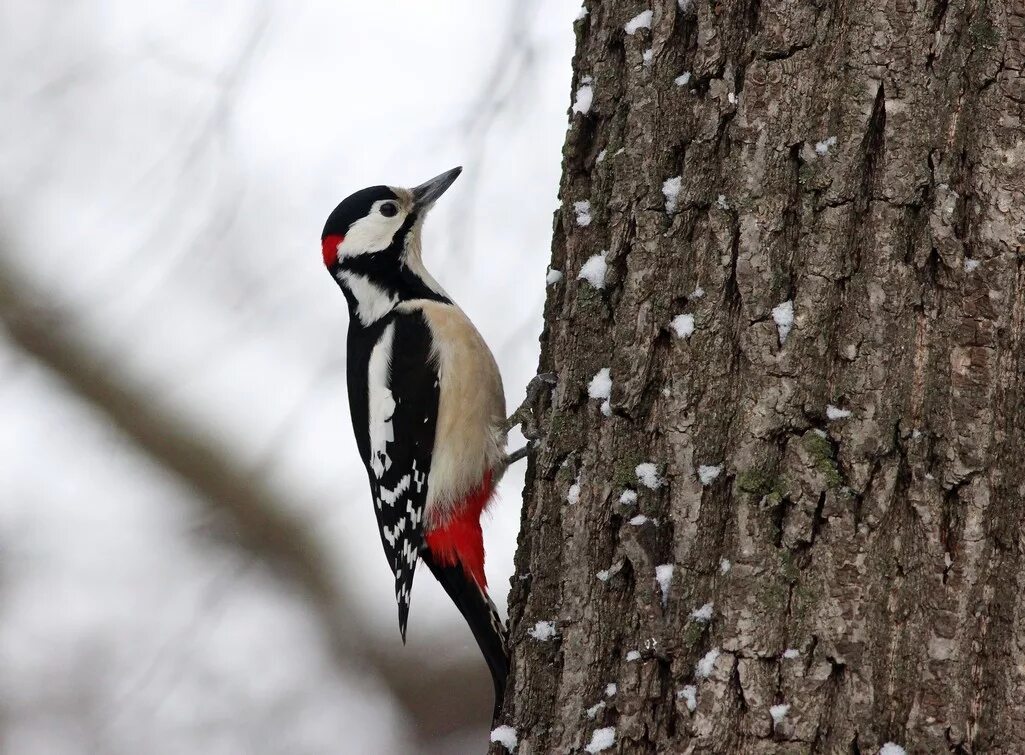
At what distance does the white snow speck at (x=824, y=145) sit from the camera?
5.71 ft

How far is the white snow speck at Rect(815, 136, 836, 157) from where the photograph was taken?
5.71ft

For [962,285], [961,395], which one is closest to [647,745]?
[961,395]

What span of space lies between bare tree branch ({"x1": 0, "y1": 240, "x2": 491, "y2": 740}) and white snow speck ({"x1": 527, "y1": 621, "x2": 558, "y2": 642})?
2.39m

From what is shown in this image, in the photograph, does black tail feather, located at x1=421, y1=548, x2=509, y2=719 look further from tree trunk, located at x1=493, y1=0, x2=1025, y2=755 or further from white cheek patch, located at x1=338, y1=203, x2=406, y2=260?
white cheek patch, located at x1=338, y1=203, x2=406, y2=260

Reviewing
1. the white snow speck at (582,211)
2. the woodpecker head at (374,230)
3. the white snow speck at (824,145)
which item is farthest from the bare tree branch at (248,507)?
the white snow speck at (824,145)

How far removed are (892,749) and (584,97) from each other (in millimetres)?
1311

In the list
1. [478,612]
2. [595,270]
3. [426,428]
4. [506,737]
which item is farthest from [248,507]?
[595,270]

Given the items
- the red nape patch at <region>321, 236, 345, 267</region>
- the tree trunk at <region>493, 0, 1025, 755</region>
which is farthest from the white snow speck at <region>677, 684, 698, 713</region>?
the red nape patch at <region>321, 236, 345, 267</region>

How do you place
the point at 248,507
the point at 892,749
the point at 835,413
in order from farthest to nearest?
1. the point at 248,507
2. the point at 835,413
3. the point at 892,749

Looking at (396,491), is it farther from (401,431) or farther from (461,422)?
(461,422)

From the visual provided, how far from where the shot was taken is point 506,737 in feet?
6.52

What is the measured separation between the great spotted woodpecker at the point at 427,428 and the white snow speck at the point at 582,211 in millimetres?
1259

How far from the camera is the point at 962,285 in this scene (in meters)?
1.63

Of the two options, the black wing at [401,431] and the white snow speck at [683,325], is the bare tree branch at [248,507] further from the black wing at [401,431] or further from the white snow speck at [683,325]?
the white snow speck at [683,325]
